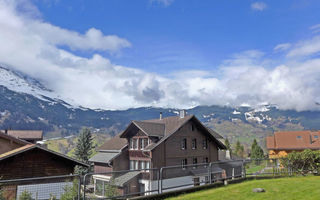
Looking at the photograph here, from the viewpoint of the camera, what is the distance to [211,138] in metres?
46.5

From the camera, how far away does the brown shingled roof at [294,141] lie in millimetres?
62188

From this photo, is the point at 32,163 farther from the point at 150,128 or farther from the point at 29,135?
the point at 29,135

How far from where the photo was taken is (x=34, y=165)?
19.7 meters

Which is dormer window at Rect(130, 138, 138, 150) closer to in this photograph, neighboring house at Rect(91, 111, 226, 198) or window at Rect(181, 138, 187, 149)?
neighboring house at Rect(91, 111, 226, 198)

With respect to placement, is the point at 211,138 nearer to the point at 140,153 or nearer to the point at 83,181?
the point at 140,153

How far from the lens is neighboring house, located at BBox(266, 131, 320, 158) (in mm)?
62062

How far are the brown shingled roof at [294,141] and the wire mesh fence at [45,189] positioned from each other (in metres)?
60.3

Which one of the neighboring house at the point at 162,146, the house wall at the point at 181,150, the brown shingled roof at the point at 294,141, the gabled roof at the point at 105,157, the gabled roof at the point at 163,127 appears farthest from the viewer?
the brown shingled roof at the point at 294,141

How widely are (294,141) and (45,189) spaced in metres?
63.9

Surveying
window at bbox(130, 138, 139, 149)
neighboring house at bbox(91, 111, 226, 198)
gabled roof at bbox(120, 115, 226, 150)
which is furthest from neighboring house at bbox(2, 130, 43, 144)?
window at bbox(130, 138, 139, 149)

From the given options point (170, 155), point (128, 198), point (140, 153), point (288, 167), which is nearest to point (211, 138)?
point (170, 155)

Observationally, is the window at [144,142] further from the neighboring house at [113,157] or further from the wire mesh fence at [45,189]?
the wire mesh fence at [45,189]

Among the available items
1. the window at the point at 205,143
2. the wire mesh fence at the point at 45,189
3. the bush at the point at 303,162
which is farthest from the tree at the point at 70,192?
the window at the point at 205,143

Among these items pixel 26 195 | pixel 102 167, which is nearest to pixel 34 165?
pixel 26 195
